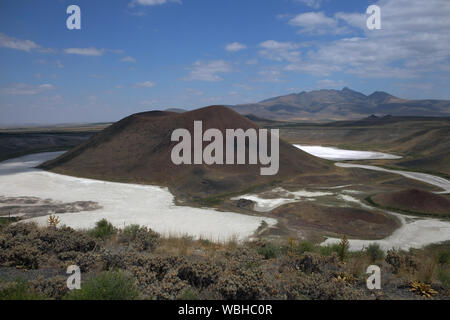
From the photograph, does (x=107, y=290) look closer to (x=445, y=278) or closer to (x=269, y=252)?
(x=269, y=252)

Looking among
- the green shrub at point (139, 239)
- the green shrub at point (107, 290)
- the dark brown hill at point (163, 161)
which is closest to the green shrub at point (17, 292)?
the green shrub at point (107, 290)

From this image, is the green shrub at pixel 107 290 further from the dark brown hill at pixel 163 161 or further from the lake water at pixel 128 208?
the dark brown hill at pixel 163 161

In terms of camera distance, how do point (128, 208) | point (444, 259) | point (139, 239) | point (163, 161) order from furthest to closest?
point (163, 161)
point (128, 208)
point (444, 259)
point (139, 239)

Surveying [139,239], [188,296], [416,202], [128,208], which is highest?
[188,296]

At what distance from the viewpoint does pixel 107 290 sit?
532cm

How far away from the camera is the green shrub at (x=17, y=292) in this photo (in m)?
5.07

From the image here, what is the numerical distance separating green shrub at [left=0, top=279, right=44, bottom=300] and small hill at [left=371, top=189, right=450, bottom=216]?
90.2 ft

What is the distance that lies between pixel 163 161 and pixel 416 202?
25.7m

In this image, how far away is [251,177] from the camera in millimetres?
34312

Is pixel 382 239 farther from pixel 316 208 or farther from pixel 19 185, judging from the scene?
pixel 19 185

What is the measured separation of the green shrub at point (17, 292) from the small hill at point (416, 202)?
2750 cm

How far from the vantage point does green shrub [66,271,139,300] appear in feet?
17.2

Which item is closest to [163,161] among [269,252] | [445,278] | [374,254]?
[269,252]
